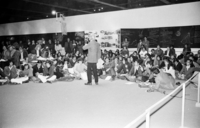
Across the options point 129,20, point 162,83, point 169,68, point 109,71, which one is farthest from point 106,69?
point 129,20

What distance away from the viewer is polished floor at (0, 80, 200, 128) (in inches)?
133

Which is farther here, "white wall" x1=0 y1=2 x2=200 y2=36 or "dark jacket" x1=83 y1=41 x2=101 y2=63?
"white wall" x1=0 y1=2 x2=200 y2=36

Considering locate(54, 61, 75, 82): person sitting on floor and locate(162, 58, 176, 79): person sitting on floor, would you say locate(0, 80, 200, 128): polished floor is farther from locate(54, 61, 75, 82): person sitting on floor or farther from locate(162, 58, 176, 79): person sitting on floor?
locate(54, 61, 75, 82): person sitting on floor

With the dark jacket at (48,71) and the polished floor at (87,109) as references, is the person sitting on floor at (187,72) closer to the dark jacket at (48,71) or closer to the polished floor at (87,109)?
the polished floor at (87,109)

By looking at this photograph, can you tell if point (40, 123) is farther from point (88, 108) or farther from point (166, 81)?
point (166, 81)

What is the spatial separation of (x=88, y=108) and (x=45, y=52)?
7597mm

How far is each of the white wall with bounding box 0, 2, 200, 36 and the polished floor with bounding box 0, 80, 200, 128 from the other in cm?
593

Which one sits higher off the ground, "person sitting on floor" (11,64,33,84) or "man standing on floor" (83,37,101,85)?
"man standing on floor" (83,37,101,85)

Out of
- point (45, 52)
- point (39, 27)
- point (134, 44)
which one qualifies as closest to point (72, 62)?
point (45, 52)

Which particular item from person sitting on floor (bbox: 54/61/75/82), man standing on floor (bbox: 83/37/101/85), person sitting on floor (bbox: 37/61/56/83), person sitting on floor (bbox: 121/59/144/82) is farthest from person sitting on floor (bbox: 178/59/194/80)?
person sitting on floor (bbox: 37/61/56/83)

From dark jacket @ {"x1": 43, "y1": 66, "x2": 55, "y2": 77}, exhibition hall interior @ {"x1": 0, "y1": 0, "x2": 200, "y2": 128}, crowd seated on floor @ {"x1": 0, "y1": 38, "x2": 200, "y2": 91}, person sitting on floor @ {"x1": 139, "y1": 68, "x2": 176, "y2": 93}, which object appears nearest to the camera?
exhibition hall interior @ {"x1": 0, "y1": 0, "x2": 200, "y2": 128}

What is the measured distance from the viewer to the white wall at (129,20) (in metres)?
9.89

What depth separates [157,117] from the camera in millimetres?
3623

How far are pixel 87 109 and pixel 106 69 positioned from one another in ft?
15.4
